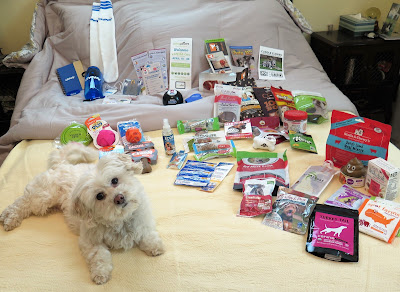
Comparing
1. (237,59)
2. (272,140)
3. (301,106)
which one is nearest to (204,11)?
(237,59)

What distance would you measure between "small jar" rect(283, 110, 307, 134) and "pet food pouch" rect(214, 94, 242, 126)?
287 mm

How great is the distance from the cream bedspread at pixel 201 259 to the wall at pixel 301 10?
1.94 m

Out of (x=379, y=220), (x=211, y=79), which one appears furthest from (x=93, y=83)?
(x=379, y=220)

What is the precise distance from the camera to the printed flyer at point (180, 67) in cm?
249

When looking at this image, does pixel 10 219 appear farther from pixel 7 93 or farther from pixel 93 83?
pixel 7 93

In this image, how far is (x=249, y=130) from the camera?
1.98 m

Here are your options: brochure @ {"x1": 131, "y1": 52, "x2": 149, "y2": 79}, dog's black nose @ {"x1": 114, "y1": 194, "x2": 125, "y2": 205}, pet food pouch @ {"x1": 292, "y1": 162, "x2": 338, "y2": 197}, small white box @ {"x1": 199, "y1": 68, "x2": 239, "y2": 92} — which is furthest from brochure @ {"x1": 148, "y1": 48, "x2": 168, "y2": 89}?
dog's black nose @ {"x1": 114, "y1": 194, "x2": 125, "y2": 205}

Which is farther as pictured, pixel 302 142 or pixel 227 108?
pixel 227 108

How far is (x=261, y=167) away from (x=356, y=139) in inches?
16.8

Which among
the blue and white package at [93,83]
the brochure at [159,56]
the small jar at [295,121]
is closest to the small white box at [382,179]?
the small jar at [295,121]

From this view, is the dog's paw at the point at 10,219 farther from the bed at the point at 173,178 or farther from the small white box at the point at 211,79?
the small white box at the point at 211,79

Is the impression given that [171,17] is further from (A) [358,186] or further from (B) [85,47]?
(A) [358,186]

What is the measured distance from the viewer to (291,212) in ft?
4.52

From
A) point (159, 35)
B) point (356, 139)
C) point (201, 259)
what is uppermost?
point (159, 35)
